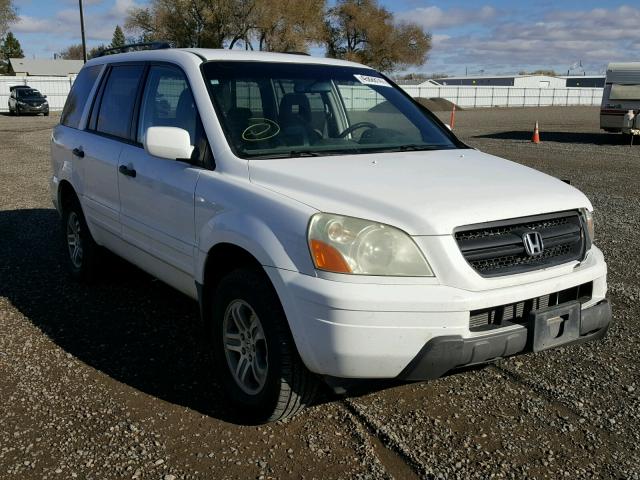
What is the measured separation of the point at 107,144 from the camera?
496cm

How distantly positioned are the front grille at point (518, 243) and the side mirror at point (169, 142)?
164 centimetres

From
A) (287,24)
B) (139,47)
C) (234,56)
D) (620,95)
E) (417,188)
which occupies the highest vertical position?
(287,24)

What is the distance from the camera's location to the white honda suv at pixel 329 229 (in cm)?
291

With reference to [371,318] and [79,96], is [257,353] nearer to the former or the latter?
[371,318]

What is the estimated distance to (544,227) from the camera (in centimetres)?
332

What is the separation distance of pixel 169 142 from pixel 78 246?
2.58 meters

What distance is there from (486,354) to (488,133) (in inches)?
976

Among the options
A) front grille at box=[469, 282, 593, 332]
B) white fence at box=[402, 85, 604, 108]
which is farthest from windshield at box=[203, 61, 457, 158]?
white fence at box=[402, 85, 604, 108]

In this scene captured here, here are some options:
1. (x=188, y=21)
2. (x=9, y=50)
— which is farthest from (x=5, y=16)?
(x=9, y=50)

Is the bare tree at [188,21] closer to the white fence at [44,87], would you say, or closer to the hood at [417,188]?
the white fence at [44,87]

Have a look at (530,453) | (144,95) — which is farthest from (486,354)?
(144,95)

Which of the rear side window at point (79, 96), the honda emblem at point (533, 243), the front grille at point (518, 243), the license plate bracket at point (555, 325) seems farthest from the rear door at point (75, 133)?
the license plate bracket at point (555, 325)

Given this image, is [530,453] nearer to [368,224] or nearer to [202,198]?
[368,224]

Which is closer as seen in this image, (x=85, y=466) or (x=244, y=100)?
(x=85, y=466)
